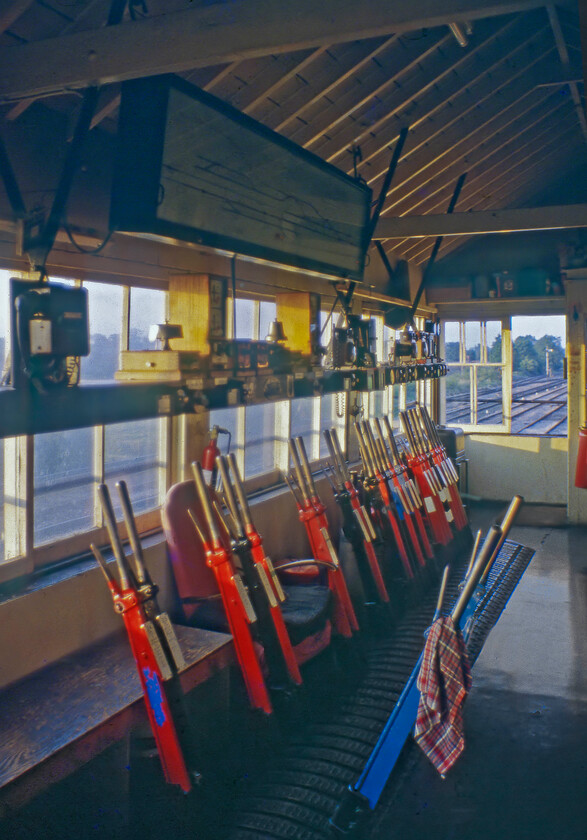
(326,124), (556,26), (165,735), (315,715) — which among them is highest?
(556,26)

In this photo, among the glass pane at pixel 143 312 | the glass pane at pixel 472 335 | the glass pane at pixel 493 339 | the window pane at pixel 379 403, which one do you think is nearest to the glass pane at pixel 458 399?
the glass pane at pixel 472 335

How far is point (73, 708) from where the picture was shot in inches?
113

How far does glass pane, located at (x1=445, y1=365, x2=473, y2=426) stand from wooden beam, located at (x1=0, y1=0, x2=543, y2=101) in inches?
347

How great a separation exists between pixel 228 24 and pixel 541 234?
334 inches

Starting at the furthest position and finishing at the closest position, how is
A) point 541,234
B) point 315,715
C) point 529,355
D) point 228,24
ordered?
point 529,355 → point 541,234 → point 315,715 → point 228,24

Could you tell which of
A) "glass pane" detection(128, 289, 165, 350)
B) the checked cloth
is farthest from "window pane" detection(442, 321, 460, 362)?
the checked cloth

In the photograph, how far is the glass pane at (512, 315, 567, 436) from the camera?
10.1 meters

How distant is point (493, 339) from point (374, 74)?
6487mm

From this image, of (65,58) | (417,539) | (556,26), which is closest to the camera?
(65,58)

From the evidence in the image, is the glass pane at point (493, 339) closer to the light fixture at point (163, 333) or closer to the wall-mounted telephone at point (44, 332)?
the light fixture at point (163, 333)

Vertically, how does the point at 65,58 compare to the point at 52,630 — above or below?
above

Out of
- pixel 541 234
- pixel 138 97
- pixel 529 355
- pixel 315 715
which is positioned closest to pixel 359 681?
pixel 315 715

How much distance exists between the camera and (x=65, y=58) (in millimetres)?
2260

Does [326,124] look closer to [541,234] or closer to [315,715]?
[315,715]
